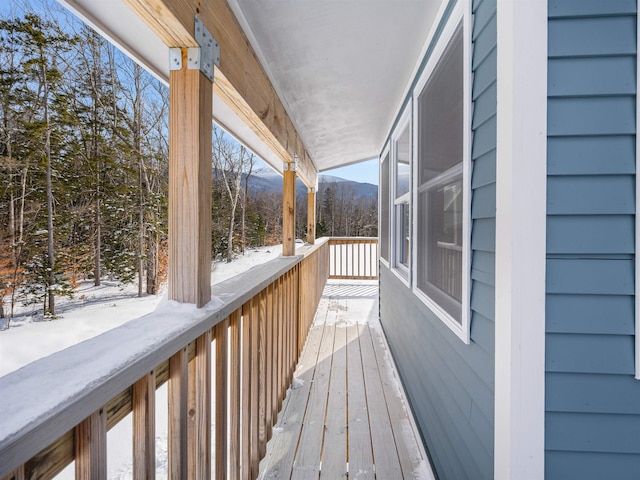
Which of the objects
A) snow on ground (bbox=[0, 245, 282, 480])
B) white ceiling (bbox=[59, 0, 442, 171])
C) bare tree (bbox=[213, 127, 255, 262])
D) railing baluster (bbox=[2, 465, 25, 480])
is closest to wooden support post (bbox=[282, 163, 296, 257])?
white ceiling (bbox=[59, 0, 442, 171])

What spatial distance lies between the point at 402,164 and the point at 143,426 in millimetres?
2823

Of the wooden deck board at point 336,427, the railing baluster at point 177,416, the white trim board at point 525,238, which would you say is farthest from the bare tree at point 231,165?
the white trim board at point 525,238

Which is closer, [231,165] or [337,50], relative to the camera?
[337,50]

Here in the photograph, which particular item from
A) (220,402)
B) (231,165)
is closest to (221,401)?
(220,402)

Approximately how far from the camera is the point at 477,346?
1231mm

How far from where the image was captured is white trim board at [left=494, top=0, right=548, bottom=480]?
3.25 feet

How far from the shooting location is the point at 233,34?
1.44m

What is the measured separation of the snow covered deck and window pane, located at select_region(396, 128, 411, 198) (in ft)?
5.60

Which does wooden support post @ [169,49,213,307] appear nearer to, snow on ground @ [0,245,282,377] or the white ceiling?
the white ceiling

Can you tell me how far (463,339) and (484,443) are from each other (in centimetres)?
36

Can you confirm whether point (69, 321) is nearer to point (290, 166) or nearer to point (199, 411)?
point (290, 166)

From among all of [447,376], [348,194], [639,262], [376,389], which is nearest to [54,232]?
[376,389]

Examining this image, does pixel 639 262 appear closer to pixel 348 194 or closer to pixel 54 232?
pixel 54 232

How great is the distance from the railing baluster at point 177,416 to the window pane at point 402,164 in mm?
2298
